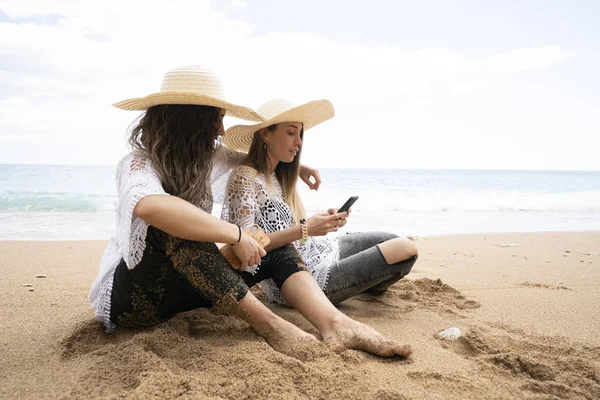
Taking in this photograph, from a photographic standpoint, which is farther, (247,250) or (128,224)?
(247,250)

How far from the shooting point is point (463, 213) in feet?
37.5

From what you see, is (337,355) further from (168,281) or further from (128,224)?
(128,224)

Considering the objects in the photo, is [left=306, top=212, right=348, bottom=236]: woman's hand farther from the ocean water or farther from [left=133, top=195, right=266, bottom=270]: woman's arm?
the ocean water

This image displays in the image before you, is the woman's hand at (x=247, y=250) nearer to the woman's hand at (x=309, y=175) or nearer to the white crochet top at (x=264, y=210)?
the white crochet top at (x=264, y=210)

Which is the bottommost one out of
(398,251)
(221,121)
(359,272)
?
(359,272)

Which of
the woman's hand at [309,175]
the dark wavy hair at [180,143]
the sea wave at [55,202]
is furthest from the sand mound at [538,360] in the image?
the sea wave at [55,202]

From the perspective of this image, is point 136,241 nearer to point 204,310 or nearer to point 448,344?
point 204,310

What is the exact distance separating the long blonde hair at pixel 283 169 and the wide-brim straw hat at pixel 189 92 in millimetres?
483

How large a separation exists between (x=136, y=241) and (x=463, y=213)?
1047cm

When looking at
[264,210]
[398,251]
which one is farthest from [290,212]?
[398,251]

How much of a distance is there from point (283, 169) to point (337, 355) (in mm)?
1448

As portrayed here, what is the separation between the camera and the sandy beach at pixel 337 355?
1.78m

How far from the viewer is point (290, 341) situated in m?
2.14

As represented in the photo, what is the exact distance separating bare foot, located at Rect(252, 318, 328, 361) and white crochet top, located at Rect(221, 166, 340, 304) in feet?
2.12
